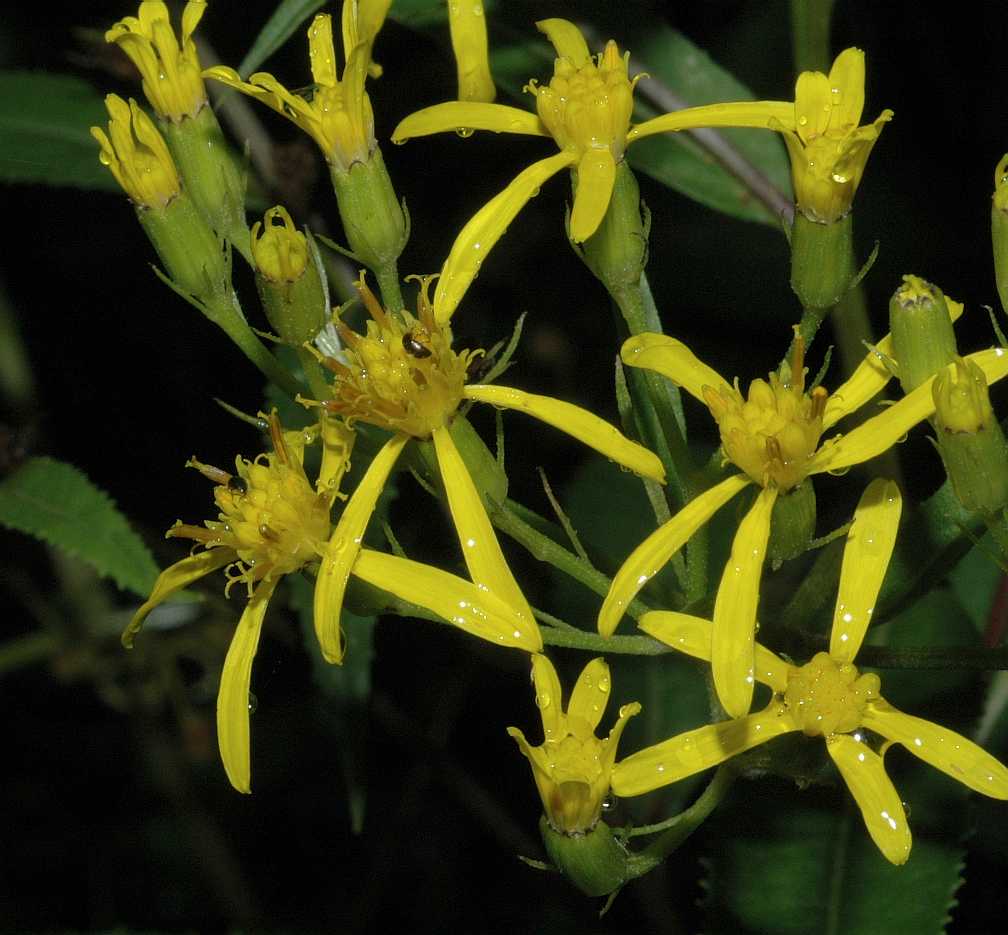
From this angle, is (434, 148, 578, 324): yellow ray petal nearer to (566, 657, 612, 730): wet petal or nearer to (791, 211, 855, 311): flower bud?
(791, 211, 855, 311): flower bud

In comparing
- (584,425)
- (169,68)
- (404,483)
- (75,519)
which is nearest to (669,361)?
(584,425)

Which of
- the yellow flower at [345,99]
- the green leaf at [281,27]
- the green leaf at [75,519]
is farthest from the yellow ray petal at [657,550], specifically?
the green leaf at [281,27]

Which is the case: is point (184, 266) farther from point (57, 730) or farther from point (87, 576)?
point (57, 730)

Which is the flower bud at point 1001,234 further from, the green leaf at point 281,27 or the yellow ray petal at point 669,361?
the green leaf at point 281,27

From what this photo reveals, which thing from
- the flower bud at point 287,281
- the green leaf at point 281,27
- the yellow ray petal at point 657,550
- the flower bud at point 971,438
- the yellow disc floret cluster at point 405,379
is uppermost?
the green leaf at point 281,27

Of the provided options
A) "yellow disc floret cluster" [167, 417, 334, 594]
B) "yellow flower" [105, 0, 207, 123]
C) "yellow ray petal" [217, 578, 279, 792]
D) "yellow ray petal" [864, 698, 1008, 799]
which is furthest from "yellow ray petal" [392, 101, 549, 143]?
"yellow ray petal" [864, 698, 1008, 799]

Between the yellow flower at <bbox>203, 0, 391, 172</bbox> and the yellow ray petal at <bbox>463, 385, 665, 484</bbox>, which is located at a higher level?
the yellow flower at <bbox>203, 0, 391, 172</bbox>

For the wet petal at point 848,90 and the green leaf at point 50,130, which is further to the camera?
the green leaf at point 50,130

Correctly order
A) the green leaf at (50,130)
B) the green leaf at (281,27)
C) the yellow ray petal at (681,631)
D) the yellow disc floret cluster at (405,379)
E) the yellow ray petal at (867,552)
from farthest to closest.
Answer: the green leaf at (50,130) < the green leaf at (281,27) < the yellow disc floret cluster at (405,379) < the yellow ray petal at (867,552) < the yellow ray petal at (681,631)
